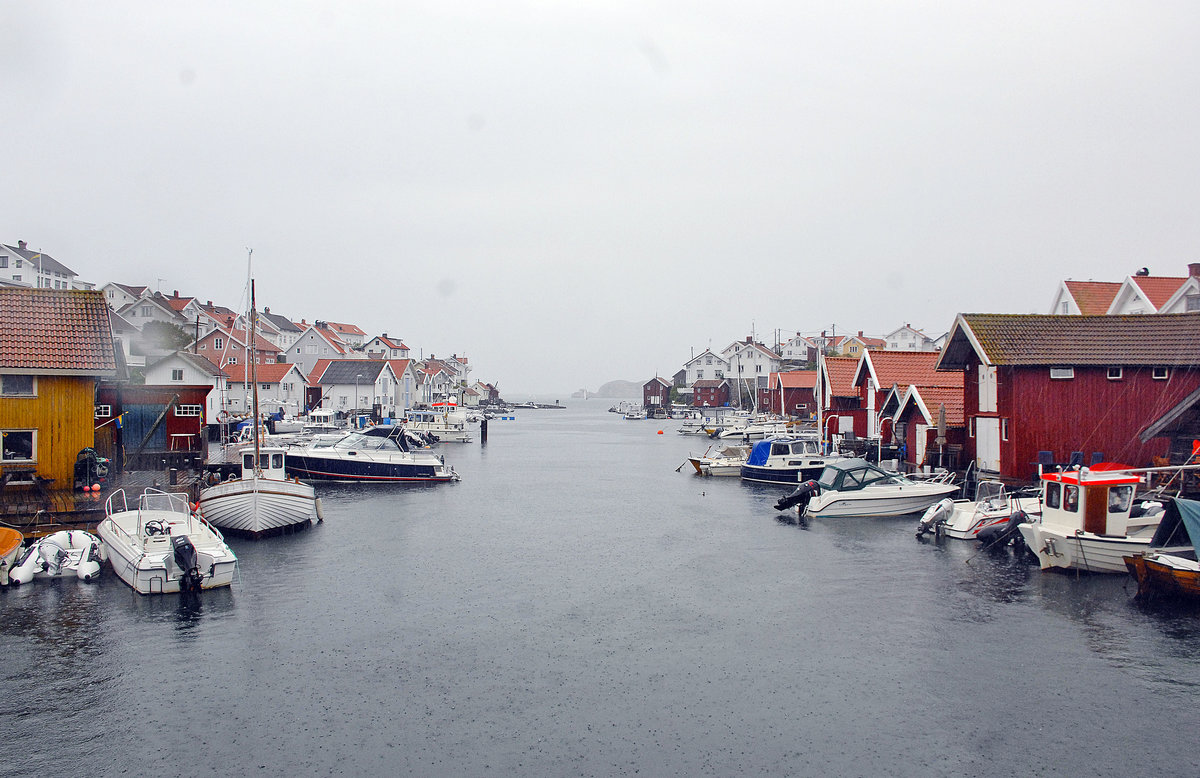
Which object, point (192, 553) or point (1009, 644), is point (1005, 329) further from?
point (192, 553)

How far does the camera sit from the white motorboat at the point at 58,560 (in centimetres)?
1992

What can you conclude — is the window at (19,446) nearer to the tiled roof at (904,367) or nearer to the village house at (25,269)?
the tiled roof at (904,367)

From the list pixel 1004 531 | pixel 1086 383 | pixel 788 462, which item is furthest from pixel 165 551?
pixel 788 462

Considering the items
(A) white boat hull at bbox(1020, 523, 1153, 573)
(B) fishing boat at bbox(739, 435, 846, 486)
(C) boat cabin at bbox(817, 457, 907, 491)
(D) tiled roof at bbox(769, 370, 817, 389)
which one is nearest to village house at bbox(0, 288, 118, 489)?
(C) boat cabin at bbox(817, 457, 907, 491)

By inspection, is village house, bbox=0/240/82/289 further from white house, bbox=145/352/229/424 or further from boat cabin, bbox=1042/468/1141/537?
boat cabin, bbox=1042/468/1141/537

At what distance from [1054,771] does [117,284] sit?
12106 cm

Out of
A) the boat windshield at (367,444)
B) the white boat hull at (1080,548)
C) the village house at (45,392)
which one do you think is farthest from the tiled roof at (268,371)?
the white boat hull at (1080,548)

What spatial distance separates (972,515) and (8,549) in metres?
26.4

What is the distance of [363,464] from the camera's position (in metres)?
42.5

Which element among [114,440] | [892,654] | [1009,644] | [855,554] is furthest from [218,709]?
[114,440]

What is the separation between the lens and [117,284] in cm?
10925

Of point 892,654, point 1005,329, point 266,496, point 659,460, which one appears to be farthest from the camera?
point 659,460

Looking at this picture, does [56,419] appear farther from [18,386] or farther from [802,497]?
[802,497]

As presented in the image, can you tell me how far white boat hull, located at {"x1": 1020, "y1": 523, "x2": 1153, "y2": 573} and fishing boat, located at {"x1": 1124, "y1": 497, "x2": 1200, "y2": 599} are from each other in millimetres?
867
